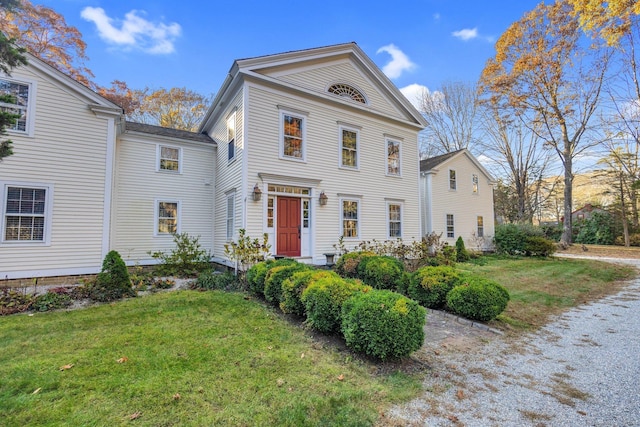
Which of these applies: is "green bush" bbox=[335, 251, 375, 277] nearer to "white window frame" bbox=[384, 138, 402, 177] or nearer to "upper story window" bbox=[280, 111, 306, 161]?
"upper story window" bbox=[280, 111, 306, 161]

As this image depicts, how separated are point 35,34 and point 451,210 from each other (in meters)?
23.8

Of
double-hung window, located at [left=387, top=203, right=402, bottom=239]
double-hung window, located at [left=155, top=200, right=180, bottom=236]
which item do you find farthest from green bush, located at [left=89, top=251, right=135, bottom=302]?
double-hung window, located at [left=387, top=203, right=402, bottom=239]

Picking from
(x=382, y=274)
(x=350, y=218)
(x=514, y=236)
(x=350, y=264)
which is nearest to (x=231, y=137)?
(x=350, y=218)

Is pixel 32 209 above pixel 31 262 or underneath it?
above

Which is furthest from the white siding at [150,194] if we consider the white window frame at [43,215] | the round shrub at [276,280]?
the round shrub at [276,280]

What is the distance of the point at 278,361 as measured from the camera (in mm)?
3490

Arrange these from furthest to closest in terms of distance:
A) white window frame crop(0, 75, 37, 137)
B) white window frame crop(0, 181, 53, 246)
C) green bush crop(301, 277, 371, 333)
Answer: white window frame crop(0, 75, 37, 137) → white window frame crop(0, 181, 53, 246) → green bush crop(301, 277, 371, 333)

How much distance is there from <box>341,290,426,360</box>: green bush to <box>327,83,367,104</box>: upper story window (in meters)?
9.58

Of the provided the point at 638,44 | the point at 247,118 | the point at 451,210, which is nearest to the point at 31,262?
the point at 247,118

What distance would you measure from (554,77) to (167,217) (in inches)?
948

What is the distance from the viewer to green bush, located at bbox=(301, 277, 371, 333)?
4.16 metres

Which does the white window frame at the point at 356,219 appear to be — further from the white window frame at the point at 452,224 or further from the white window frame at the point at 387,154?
the white window frame at the point at 452,224

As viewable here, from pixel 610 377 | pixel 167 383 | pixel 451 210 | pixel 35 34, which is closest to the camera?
pixel 167 383

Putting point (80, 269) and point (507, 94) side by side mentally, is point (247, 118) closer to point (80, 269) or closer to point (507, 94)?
point (80, 269)
